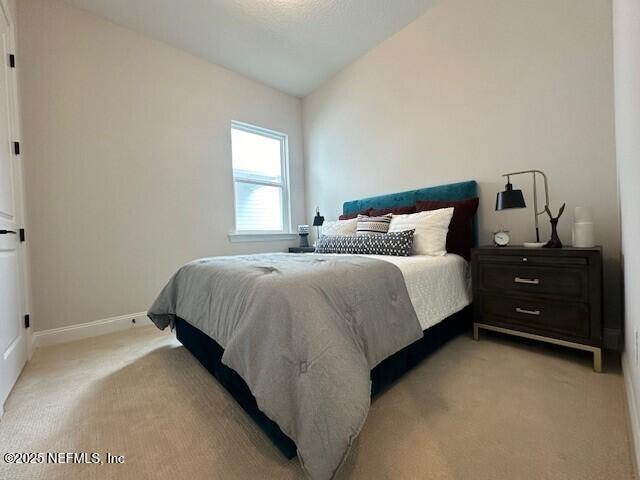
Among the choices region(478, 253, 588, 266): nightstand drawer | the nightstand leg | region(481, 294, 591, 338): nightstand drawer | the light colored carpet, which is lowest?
the light colored carpet

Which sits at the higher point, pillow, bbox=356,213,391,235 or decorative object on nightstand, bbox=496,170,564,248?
decorative object on nightstand, bbox=496,170,564,248

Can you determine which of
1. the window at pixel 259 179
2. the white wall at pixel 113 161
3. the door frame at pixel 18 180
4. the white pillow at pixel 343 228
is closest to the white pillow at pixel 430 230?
the white pillow at pixel 343 228

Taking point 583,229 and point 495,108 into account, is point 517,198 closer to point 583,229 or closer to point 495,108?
point 583,229

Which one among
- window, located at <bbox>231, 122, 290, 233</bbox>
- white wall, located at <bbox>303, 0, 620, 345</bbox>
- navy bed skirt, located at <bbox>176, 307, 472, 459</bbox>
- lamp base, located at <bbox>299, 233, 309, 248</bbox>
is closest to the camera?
navy bed skirt, located at <bbox>176, 307, 472, 459</bbox>

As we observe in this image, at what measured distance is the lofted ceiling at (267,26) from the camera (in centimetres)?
243

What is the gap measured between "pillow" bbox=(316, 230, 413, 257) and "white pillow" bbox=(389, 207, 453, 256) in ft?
0.38

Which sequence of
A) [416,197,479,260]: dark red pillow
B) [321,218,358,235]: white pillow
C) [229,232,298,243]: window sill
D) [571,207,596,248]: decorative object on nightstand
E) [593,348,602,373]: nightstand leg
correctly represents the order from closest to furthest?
[593,348,602,373]: nightstand leg → [571,207,596,248]: decorative object on nightstand → [416,197,479,260]: dark red pillow → [321,218,358,235]: white pillow → [229,232,298,243]: window sill

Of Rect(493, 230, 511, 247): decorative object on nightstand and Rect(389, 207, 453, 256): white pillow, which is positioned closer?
Rect(493, 230, 511, 247): decorative object on nightstand

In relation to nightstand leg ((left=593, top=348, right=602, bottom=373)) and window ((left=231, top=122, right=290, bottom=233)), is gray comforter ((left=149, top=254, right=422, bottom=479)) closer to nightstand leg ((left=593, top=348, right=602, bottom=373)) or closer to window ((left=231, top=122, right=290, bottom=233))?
nightstand leg ((left=593, top=348, right=602, bottom=373))

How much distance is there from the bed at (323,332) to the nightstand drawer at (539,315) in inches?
7.8

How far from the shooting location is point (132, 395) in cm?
147

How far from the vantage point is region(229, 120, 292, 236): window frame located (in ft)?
11.2

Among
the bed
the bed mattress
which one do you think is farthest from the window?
the bed mattress

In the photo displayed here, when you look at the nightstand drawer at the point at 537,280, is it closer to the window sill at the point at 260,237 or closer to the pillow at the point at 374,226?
the pillow at the point at 374,226
